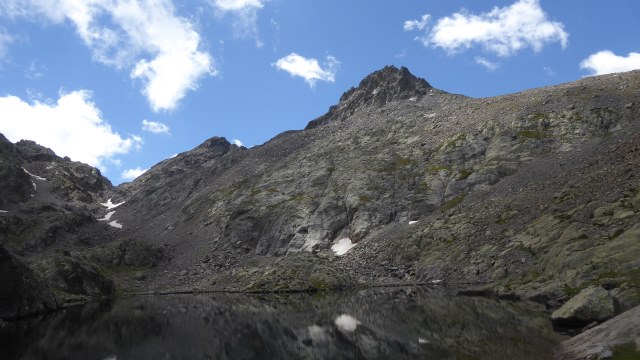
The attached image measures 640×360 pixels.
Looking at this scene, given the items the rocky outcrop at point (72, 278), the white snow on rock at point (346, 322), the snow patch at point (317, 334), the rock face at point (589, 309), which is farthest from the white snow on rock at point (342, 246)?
the rock face at point (589, 309)

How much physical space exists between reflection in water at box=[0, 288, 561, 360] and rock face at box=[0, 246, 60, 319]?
4792mm

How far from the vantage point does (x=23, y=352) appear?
34.1 meters

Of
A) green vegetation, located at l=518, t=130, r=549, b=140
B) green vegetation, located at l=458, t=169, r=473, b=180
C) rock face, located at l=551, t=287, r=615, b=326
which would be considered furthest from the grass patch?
rock face, located at l=551, t=287, r=615, b=326

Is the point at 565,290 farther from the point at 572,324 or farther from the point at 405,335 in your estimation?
the point at 405,335

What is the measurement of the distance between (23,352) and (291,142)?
15568 centimetres

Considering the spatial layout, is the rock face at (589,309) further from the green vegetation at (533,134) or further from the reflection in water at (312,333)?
the green vegetation at (533,134)

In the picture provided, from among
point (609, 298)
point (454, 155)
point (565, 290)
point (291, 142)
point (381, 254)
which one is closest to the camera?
point (609, 298)

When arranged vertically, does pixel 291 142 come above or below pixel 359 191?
above

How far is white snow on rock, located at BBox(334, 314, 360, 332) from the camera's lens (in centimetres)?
3890

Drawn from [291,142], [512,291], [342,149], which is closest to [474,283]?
[512,291]

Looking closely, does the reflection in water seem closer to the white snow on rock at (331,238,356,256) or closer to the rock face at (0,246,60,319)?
the rock face at (0,246,60,319)

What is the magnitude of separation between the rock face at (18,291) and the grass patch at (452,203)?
73.3 meters

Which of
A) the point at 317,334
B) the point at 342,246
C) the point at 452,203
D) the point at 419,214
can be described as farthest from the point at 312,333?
the point at 342,246

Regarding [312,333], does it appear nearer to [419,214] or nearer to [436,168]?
[419,214]
